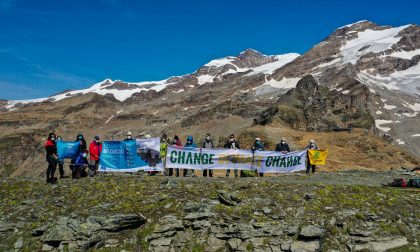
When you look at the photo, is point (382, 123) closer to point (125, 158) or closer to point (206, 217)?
point (125, 158)

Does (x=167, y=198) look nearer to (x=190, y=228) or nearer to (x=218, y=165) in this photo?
(x=190, y=228)

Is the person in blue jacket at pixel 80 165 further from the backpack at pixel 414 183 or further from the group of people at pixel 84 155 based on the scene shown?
the backpack at pixel 414 183

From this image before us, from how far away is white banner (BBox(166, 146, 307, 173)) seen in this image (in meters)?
22.8

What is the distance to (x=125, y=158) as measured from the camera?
2239 cm

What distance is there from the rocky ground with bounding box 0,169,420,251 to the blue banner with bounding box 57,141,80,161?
3.48m

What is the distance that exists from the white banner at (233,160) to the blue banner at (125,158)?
3.14ft

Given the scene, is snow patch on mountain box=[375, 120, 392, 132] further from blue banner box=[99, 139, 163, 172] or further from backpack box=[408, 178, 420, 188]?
blue banner box=[99, 139, 163, 172]

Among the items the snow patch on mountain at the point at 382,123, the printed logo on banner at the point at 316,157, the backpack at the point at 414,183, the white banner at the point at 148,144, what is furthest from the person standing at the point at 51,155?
the snow patch on mountain at the point at 382,123

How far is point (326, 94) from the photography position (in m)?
115

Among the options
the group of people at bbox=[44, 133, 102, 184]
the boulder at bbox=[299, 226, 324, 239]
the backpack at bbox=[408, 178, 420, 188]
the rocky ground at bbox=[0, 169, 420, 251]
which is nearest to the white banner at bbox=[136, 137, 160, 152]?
the group of people at bbox=[44, 133, 102, 184]

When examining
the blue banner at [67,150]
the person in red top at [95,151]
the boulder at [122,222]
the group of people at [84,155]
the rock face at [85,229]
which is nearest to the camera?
the rock face at [85,229]

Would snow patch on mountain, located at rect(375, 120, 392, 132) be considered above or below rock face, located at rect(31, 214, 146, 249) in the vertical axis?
above

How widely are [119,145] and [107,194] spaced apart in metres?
5.91

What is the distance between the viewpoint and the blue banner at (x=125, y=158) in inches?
872
